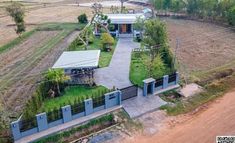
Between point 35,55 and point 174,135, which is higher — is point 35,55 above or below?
above

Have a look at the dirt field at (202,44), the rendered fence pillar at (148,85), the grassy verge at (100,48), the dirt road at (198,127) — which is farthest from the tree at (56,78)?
the dirt field at (202,44)

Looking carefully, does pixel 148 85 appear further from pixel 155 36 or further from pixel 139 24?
pixel 139 24

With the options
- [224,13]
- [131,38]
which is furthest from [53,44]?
[224,13]

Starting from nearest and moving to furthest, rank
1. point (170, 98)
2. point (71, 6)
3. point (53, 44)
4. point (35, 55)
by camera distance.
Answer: point (170, 98), point (35, 55), point (53, 44), point (71, 6)

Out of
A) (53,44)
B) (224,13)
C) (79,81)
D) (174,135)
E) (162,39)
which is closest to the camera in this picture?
(174,135)

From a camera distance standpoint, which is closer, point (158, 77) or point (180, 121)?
point (180, 121)

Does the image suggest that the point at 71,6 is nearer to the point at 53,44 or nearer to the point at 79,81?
the point at 53,44

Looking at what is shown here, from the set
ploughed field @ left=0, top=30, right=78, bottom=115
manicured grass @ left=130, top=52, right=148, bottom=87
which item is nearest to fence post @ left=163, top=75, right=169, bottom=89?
manicured grass @ left=130, top=52, right=148, bottom=87

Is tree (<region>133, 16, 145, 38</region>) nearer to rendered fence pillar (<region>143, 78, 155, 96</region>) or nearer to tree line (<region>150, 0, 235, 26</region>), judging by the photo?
tree line (<region>150, 0, 235, 26</region>)
